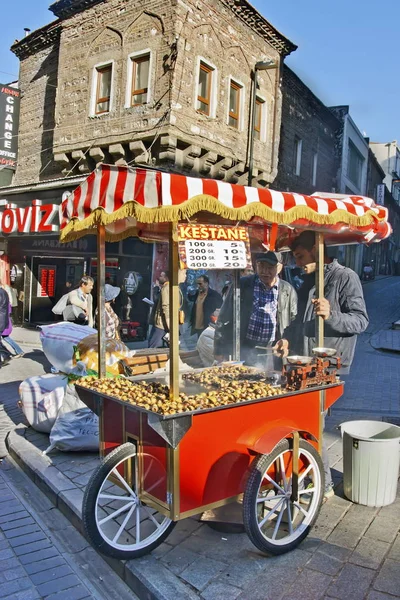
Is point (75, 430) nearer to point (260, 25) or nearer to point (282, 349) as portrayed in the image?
point (282, 349)

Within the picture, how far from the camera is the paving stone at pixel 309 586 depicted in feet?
9.15

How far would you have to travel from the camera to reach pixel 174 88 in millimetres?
12242

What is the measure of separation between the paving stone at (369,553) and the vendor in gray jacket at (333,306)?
144 centimetres

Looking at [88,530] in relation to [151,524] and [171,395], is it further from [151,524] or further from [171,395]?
[171,395]

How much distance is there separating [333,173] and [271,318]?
2223 centimetres

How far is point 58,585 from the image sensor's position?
317 cm

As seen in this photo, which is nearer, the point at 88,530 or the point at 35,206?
the point at 88,530

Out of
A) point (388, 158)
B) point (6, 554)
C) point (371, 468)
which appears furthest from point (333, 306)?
point (388, 158)

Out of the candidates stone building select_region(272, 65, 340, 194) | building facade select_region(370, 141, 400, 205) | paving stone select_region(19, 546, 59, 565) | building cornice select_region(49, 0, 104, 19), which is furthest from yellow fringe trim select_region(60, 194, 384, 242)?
building facade select_region(370, 141, 400, 205)

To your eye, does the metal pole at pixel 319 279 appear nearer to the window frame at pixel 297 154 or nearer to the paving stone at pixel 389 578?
the paving stone at pixel 389 578

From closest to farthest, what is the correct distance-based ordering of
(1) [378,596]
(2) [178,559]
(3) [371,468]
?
1. (1) [378,596]
2. (2) [178,559]
3. (3) [371,468]

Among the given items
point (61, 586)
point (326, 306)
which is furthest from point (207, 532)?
point (326, 306)

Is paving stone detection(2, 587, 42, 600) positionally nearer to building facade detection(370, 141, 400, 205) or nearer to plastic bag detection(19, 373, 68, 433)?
plastic bag detection(19, 373, 68, 433)

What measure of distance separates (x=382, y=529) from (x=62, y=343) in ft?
13.3
